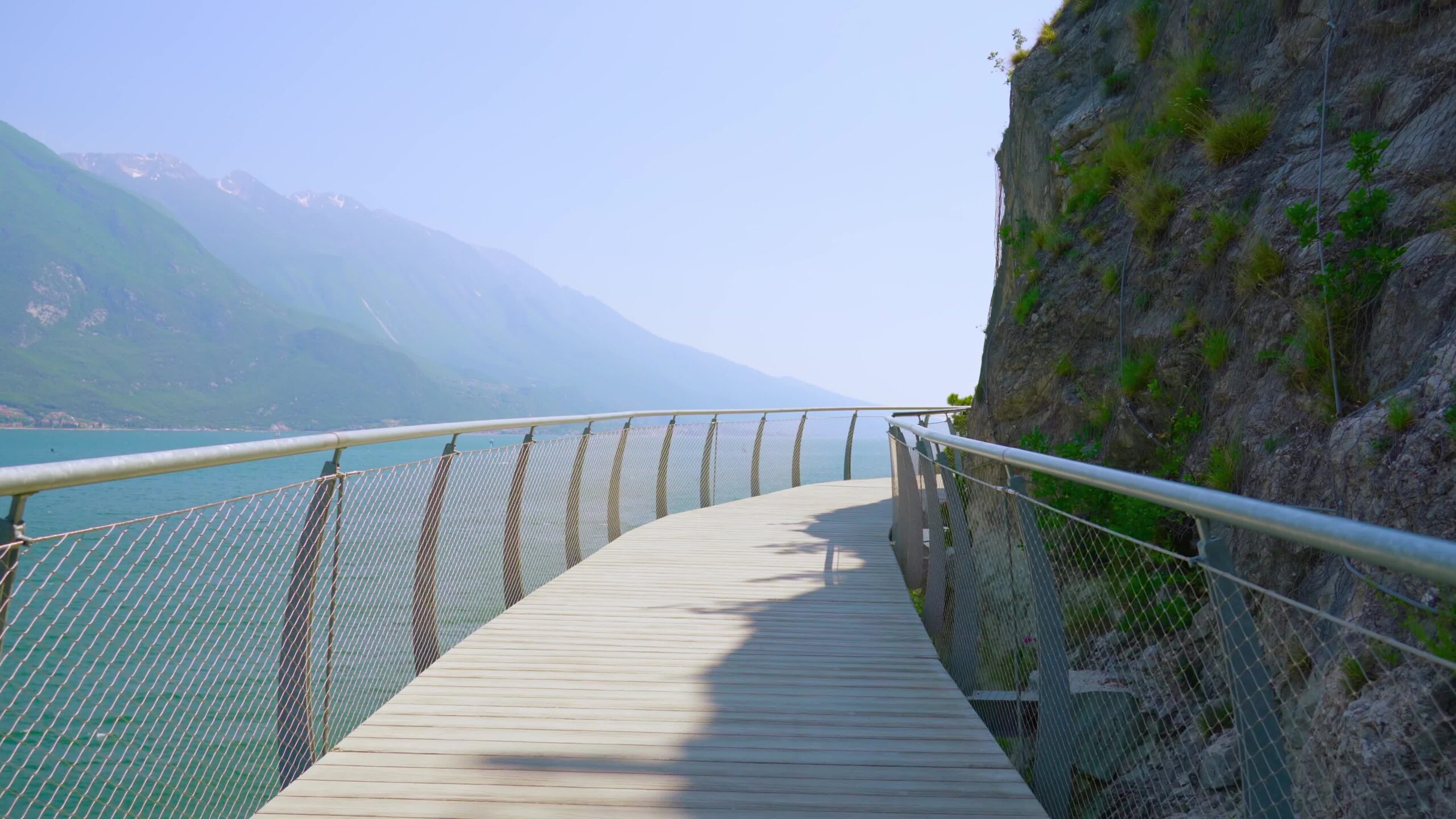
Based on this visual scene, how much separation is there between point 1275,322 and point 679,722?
4.61 m

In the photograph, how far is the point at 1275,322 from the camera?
19.6 ft

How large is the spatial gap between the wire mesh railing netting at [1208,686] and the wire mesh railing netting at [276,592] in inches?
88.3

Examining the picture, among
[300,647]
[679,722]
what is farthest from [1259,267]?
[300,647]

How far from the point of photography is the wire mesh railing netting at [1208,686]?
1.78 meters

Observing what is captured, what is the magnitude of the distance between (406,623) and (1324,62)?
702 centimetres

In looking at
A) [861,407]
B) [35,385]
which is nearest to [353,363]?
[35,385]

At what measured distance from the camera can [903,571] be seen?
23.9ft

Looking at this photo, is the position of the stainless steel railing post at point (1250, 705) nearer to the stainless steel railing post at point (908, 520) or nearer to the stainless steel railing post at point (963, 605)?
the stainless steel railing post at point (963, 605)

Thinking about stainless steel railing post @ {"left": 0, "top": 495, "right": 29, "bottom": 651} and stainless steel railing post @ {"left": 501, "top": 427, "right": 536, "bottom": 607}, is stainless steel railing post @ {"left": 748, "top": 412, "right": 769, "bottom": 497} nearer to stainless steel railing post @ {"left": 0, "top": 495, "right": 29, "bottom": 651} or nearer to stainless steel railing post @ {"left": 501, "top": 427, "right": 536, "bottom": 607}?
stainless steel railing post @ {"left": 501, "top": 427, "right": 536, "bottom": 607}

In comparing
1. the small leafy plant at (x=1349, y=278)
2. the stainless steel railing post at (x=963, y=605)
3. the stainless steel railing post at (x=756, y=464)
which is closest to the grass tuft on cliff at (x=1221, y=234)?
the small leafy plant at (x=1349, y=278)

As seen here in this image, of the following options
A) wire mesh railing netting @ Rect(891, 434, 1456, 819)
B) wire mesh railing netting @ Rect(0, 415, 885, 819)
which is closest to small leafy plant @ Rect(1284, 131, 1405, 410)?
wire mesh railing netting @ Rect(891, 434, 1456, 819)

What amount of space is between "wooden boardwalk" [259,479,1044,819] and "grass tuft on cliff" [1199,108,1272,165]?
435cm

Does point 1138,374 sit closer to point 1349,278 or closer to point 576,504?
point 1349,278

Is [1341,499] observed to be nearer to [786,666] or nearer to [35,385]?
[786,666]
